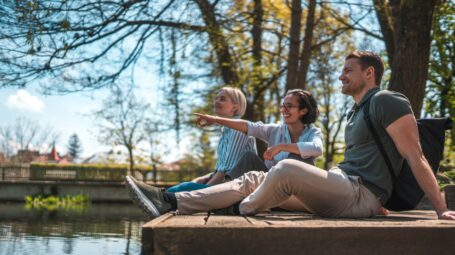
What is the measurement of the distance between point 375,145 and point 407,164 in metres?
0.23

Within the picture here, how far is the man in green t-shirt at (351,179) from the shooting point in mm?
3330

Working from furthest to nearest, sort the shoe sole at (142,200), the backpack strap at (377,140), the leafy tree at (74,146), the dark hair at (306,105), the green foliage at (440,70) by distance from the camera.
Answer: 1. the leafy tree at (74,146)
2. the green foliage at (440,70)
3. the dark hair at (306,105)
4. the shoe sole at (142,200)
5. the backpack strap at (377,140)

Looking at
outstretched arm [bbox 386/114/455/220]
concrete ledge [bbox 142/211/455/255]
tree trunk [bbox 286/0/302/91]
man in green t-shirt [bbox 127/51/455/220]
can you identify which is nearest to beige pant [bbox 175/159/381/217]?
man in green t-shirt [bbox 127/51/455/220]

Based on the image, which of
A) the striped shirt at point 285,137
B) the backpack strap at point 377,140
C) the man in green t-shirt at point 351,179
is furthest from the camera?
the striped shirt at point 285,137

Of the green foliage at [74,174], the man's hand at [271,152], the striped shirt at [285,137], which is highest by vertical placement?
the striped shirt at [285,137]

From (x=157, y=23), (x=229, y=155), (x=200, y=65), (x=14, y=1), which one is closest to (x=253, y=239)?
(x=229, y=155)

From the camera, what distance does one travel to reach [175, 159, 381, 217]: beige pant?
3.27 metres

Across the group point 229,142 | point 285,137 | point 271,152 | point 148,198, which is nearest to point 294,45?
point 229,142

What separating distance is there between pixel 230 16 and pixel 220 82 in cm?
389

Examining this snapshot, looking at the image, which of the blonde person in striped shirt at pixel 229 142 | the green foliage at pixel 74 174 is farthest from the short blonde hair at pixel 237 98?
the green foliage at pixel 74 174

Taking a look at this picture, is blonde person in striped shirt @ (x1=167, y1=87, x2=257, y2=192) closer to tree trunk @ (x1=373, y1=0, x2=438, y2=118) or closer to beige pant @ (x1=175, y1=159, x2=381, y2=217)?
beige pant @ (x1=175, y1=159, x2=381, y2=217)

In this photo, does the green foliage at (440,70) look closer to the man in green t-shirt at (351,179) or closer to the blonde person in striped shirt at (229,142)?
the blonde person in striped shirt at (229,142)

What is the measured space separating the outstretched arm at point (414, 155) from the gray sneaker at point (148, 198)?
4.73ft

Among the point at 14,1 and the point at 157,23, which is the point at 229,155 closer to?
the point at 14,1
